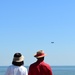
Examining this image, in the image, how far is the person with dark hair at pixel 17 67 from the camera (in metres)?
8.67

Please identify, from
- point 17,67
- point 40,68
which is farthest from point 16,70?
point 40,68

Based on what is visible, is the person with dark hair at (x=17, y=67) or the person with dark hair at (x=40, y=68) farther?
the person with dark hair at (x=40, y=68)

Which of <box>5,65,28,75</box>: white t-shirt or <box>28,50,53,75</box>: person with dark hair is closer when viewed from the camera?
<box>5,65,28,75</box>: white t-shirt

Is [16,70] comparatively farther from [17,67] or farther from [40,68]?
[40,68]

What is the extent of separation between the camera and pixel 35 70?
29.6ft

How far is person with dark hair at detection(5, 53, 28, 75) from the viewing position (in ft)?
28.5

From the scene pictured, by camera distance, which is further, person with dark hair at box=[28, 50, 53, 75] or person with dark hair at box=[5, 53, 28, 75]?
person with dark hair at box=[28, 50, 53, 75]

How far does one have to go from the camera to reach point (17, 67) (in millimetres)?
8758

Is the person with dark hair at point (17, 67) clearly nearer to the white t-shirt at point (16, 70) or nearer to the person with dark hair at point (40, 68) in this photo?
the white t-shirt at point (16, 70)

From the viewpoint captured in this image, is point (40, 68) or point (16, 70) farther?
point (40, 68)

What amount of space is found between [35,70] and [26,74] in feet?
1.04

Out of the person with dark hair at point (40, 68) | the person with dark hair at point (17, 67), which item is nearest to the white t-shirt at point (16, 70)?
the person with dark hair at point (17, 67)

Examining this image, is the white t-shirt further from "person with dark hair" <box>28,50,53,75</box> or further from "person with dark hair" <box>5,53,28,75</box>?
"person with dark hair" <box>28,50,53,75</box>

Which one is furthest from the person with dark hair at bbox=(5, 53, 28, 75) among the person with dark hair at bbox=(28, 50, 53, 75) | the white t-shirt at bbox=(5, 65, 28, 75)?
the person with dark hair at bbox=(28, 50, 53, 75)
